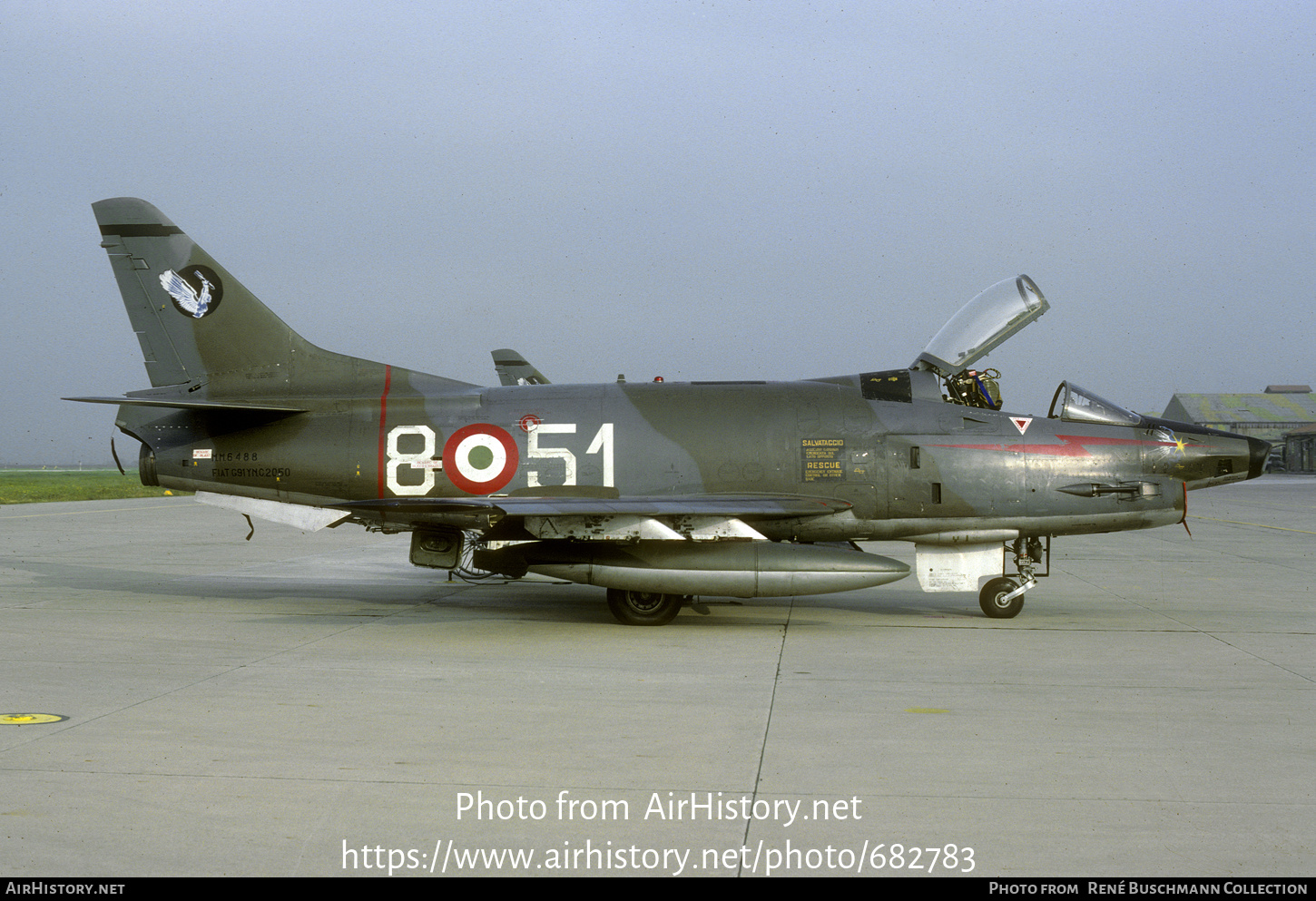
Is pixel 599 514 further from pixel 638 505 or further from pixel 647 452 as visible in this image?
pixel 647 452

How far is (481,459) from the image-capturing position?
36.6 feet

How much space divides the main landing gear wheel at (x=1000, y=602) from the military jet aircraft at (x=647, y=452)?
2cm

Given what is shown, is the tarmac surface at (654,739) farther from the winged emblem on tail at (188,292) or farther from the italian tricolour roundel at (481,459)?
the winged emblem on tail at (188,292)

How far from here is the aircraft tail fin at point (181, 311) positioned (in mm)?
11820

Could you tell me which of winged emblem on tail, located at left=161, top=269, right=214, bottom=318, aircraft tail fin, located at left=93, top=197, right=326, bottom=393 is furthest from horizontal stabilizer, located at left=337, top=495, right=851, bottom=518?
winged emblem on tail, located at left=161, top=269, right=214, bottom=318

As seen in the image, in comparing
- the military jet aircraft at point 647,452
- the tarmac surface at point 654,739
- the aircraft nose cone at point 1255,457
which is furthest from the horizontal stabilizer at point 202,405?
the aircraft nose cone at point 1255,457

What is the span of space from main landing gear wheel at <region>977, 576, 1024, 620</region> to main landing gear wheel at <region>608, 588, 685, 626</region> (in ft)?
11.0

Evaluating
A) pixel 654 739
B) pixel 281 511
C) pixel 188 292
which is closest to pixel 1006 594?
pixel 654 739

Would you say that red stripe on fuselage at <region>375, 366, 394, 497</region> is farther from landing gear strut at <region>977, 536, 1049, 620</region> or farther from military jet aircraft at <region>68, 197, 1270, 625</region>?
landing gear strut at <region>977, 536, 1049, 620</region>

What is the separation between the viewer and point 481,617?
11.2 metres

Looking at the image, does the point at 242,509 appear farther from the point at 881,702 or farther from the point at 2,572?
the point at 881,702

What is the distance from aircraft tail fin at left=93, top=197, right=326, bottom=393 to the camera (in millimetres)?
11820

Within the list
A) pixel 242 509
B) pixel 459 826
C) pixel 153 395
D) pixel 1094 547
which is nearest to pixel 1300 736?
pixel 459 826

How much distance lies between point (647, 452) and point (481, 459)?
180 cm
